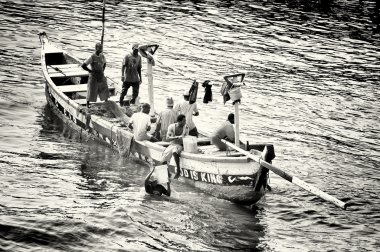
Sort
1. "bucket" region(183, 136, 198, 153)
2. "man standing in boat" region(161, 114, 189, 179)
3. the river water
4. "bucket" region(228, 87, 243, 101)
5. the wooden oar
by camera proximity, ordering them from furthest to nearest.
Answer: "man standing in boat" region(161, 114, 189, 179) → "bucket" region(183, 136, 198, 153) → "bucket" region(228, 87, 243, 101) → the river water → the wooden oar

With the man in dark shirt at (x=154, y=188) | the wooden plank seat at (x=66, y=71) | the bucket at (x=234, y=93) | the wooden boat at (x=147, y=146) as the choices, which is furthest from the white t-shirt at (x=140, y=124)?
the wooden plank seat at (x=66, y=71)

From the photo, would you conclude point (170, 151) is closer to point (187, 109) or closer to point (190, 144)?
point (190, 144)

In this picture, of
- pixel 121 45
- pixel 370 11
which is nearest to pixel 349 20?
pixel 370 11

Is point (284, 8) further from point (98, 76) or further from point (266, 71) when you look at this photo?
point (98, 76)

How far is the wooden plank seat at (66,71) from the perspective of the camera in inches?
985

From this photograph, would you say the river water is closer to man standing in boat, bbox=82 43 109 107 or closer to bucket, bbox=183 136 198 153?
bucket, bbox=183 136 198 153

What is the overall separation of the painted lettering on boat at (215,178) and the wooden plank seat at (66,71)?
794cm

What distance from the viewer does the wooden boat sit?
17.2 m

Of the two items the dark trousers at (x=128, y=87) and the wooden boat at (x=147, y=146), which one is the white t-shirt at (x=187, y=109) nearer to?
the wooden boat at (x=147, y=146)

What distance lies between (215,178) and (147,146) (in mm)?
2732

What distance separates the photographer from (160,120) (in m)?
20.0

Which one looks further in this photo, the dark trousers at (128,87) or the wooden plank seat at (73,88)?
the wooden plank seat at (73,88)

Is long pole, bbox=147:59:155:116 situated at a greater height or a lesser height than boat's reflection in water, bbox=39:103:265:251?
greater

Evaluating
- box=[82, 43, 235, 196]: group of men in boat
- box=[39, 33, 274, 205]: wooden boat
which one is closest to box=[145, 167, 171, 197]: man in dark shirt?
box=[82, 43, 235, 196]: group of men in boat
